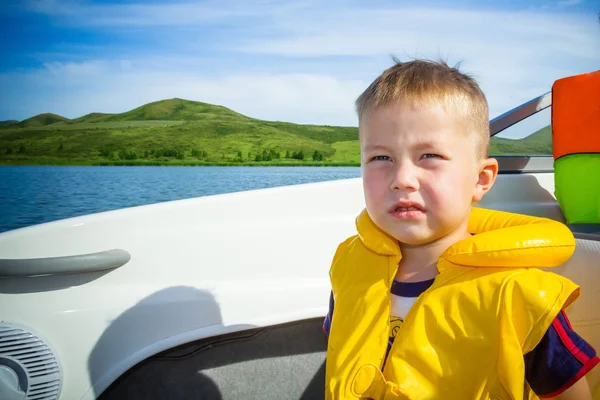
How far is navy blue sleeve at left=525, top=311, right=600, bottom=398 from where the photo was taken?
2.53ft

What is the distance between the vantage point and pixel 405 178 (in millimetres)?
903

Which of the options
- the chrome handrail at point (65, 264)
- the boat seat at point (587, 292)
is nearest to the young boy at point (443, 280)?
the boat seat at point (587, 292)

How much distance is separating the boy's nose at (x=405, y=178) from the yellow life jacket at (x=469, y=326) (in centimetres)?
15

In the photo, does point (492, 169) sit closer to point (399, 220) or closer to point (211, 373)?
point (399, 220)

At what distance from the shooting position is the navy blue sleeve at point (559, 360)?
771 mm

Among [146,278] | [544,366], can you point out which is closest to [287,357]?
[146,278]

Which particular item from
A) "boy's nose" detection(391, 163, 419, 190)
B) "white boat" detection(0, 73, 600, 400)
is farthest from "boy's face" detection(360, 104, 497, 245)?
"white boat" detection(0, 73, 600, 400)

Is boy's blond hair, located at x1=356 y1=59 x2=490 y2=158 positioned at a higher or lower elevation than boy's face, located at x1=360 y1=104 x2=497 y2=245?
higher

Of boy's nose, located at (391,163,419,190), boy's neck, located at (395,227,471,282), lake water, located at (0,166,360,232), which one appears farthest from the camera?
lake water, located at (0,166,360,232)

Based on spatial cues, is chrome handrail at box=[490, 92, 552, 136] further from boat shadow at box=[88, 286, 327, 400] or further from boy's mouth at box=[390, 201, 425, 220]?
boy's mouth at box=[390, 201, 425, 220]

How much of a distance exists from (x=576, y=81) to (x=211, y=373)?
6.05ft

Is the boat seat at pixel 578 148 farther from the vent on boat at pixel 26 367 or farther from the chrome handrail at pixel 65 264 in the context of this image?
the vent on boat at pixel 26 367

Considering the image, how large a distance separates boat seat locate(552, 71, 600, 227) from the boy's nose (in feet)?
4.25

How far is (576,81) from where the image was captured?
2.01 m
